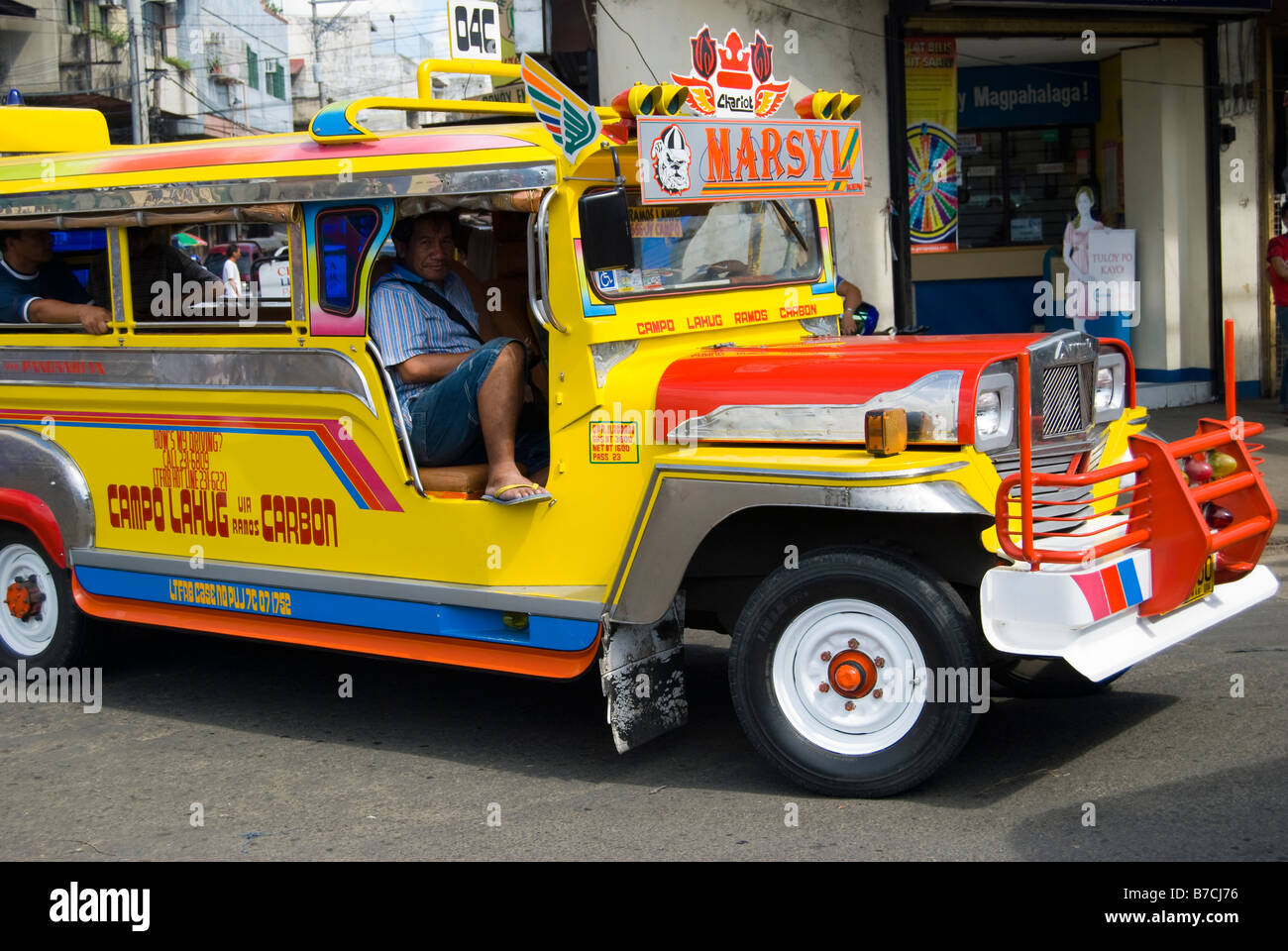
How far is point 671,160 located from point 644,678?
1.74 m

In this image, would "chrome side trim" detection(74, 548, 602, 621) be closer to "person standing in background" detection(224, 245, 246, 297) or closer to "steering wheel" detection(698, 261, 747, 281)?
"person standing in background" detection(224, 245, 246, 297)

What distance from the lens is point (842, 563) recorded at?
430cm

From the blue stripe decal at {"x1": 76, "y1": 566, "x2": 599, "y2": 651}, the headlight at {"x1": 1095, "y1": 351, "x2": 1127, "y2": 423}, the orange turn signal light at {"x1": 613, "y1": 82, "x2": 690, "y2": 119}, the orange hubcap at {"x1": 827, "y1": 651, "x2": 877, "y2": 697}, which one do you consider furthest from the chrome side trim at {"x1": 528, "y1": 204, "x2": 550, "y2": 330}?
the headlight at {"x1": 1095, "y1": 351, "x2": 1127, "y2": 423}

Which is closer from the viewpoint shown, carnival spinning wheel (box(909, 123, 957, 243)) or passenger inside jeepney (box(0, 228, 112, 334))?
passenger inside jeepney (box(0, 228, 112, 334))

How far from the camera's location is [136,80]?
25.0m

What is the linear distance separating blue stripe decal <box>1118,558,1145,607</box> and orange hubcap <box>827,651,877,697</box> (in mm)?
782

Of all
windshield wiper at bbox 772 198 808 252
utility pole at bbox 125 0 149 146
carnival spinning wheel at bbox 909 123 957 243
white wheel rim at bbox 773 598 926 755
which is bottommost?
white wheel rim at bbox 773 598 926 755

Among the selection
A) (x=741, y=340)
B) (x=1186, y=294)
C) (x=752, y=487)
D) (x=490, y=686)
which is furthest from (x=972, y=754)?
(x=1186, y=294)

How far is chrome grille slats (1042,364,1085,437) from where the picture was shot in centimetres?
450

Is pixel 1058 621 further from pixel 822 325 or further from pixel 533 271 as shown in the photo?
pixel 822 325

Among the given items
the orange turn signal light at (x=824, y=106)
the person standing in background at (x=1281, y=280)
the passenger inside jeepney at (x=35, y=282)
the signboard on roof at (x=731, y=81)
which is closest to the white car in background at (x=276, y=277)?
the passenger inside jeepney at (x=35, y=282)

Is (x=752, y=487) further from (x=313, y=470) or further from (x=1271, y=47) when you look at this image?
(x=1271, y=47)

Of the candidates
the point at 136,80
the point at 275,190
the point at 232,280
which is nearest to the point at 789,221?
the point at 275,190

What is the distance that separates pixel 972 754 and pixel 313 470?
2.60 meters
